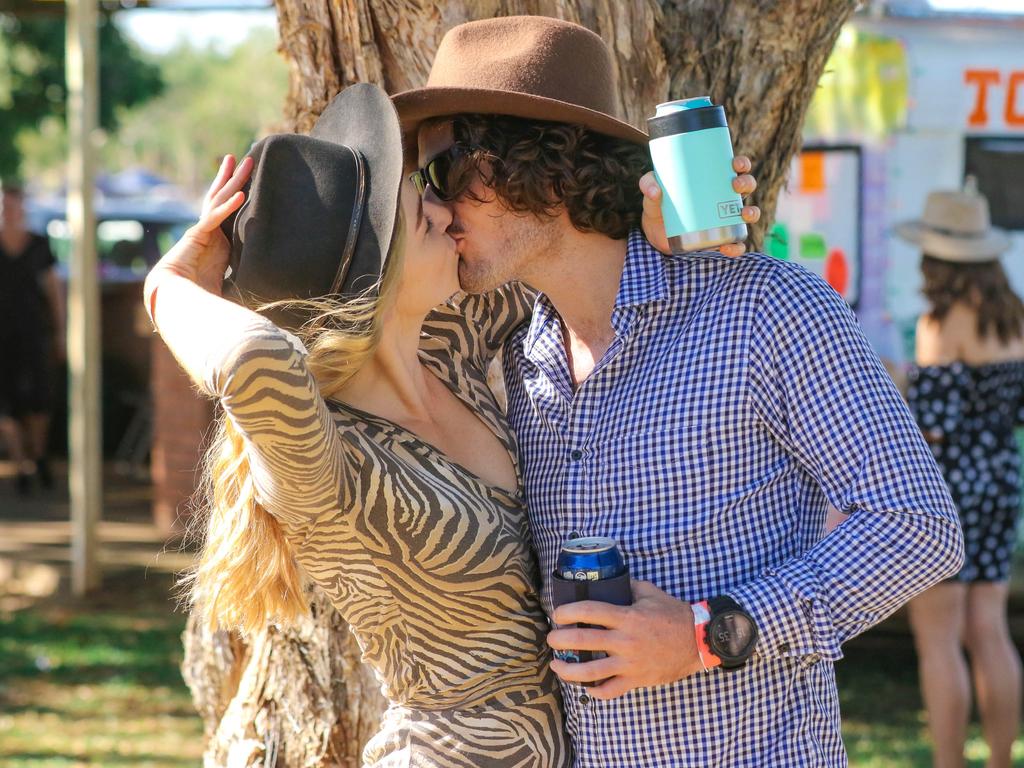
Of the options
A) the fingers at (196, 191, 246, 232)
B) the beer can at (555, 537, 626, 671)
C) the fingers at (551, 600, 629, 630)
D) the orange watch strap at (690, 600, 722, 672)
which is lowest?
the orange watch strap at (690, 600, 722, 672)

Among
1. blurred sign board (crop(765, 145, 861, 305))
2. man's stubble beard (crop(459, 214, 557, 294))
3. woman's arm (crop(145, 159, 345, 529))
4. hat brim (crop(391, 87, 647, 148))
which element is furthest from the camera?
blurred sign board (crop(765, 145, 861, 305))

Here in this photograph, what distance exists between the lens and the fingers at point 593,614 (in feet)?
5.97

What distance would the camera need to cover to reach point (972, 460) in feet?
16.3

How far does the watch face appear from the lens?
1.86 meters

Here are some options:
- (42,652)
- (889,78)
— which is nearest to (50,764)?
(42,652)

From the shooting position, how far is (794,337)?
1942 mm

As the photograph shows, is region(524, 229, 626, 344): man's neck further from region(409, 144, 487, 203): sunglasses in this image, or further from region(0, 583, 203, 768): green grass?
region(0, 583, 203, 768): green grass

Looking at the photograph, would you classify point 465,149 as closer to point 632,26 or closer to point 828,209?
point 632,26

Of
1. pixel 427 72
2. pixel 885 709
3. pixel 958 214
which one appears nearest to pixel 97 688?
pixel 885 709

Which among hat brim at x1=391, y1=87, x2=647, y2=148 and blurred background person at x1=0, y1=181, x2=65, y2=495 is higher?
hat brim at x1=391, y1=87, x2=647, y2=148

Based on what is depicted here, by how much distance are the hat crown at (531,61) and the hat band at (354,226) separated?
259mm

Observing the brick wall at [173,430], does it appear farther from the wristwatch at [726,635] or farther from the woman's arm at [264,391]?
the wristwatch at [726,635]

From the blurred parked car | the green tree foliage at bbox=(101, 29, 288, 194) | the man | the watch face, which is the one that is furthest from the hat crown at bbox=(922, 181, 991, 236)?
the green tree foliage at bbox=(101, 29, 288, 194)

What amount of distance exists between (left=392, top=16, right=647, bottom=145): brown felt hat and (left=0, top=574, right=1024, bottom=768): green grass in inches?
145
